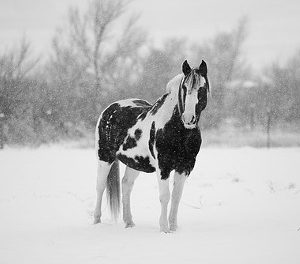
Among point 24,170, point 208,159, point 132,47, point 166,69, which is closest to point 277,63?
point 166,69

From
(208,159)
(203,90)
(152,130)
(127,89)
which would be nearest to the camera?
(203,90)

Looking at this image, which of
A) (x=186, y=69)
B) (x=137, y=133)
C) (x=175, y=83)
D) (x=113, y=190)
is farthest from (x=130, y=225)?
(x=186, y=69)

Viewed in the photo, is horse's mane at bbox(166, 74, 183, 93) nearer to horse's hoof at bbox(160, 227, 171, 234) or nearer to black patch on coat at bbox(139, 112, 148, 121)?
black patch on coat at bbox(139, 112, 148, 121)

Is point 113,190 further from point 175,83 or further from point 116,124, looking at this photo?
point 175,83

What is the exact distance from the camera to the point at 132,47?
23828 mm

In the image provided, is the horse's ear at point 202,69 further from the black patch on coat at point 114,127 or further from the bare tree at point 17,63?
the bare tree at point 17,63

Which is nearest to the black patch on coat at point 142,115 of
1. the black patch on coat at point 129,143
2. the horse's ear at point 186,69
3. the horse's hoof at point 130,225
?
the black patch on coat at point 129,143

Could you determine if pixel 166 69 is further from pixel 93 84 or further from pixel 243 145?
pixel 243 145

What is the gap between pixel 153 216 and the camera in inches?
283

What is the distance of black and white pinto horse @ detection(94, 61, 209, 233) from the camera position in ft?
16.4

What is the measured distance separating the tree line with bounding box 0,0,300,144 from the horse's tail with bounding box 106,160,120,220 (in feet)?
43.6

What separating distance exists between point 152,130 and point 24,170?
309 inches

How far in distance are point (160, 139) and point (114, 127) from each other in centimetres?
127

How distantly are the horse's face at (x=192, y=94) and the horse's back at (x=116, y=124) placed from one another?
1.13 meters
